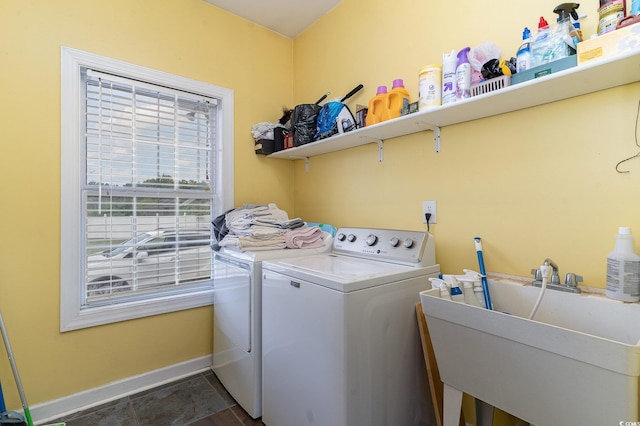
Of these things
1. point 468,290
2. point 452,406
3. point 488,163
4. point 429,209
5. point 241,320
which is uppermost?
point 488,163

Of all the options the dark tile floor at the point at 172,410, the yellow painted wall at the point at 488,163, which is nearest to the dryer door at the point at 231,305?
the dark tile floor at the point at 172,410

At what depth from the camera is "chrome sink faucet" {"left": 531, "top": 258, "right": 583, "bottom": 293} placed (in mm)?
1161

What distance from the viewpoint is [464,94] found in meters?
1.38

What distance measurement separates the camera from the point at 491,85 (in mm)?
1275

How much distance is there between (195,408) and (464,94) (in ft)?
7.39

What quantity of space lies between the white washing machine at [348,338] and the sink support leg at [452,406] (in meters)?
0.21

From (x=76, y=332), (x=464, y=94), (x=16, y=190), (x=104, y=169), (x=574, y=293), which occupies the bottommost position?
(x=76, y=332)

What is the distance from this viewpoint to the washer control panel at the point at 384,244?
1512 mm

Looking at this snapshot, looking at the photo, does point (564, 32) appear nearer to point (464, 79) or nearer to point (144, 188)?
point (464, 79)

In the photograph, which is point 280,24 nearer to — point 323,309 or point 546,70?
point 546,70

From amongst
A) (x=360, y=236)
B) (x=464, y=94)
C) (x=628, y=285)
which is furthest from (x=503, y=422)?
(x=464, y=94)

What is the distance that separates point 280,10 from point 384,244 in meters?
2.02

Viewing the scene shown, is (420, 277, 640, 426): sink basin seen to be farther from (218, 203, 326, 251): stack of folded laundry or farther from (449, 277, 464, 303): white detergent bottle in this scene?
(218, 203, 326, 251): stack of folded laundry

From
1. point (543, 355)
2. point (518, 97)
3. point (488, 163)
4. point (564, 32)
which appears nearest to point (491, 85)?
point (518, 97)
